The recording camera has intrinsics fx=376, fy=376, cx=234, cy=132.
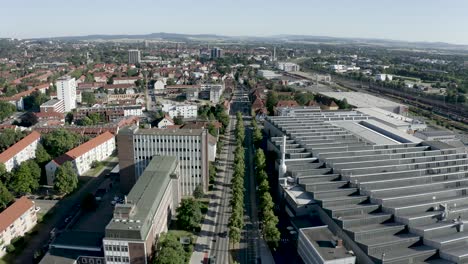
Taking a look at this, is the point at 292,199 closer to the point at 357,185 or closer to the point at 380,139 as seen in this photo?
the point at 357,185

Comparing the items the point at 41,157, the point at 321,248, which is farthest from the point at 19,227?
the point at 321,248

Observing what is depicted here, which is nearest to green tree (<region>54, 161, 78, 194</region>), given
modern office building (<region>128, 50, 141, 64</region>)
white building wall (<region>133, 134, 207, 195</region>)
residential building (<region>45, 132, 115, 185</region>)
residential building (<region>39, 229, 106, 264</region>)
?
residential building (<region>45, 132, 115, 185</region>)

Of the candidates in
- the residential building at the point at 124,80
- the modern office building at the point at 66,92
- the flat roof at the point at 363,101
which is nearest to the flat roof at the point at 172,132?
the modern office building at the point at 66,92

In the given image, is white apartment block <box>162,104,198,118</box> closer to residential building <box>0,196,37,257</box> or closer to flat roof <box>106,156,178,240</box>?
flat roof <box>106,156,178,240</box>

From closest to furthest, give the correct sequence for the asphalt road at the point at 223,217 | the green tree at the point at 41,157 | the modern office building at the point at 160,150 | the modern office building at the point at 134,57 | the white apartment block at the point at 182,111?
the asphalt road at the point at 223,217 → the modern office building at the point at 160,150 → the green tree at the point at 41,157 → the white apartment block at the point at 182,111 → the modern office building at the point at 134,57

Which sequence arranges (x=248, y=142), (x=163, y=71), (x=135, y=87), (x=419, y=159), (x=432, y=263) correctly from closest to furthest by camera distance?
(x=432, y=263) < (x=419, y=159) < (x=248, y=142) < (x=135, y=87) < (x=163, y=71)

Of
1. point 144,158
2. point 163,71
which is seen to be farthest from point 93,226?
point 163,71

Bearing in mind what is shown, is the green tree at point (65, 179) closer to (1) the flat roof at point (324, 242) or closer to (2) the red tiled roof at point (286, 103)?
(1) the flat roof at point (324, 242)
